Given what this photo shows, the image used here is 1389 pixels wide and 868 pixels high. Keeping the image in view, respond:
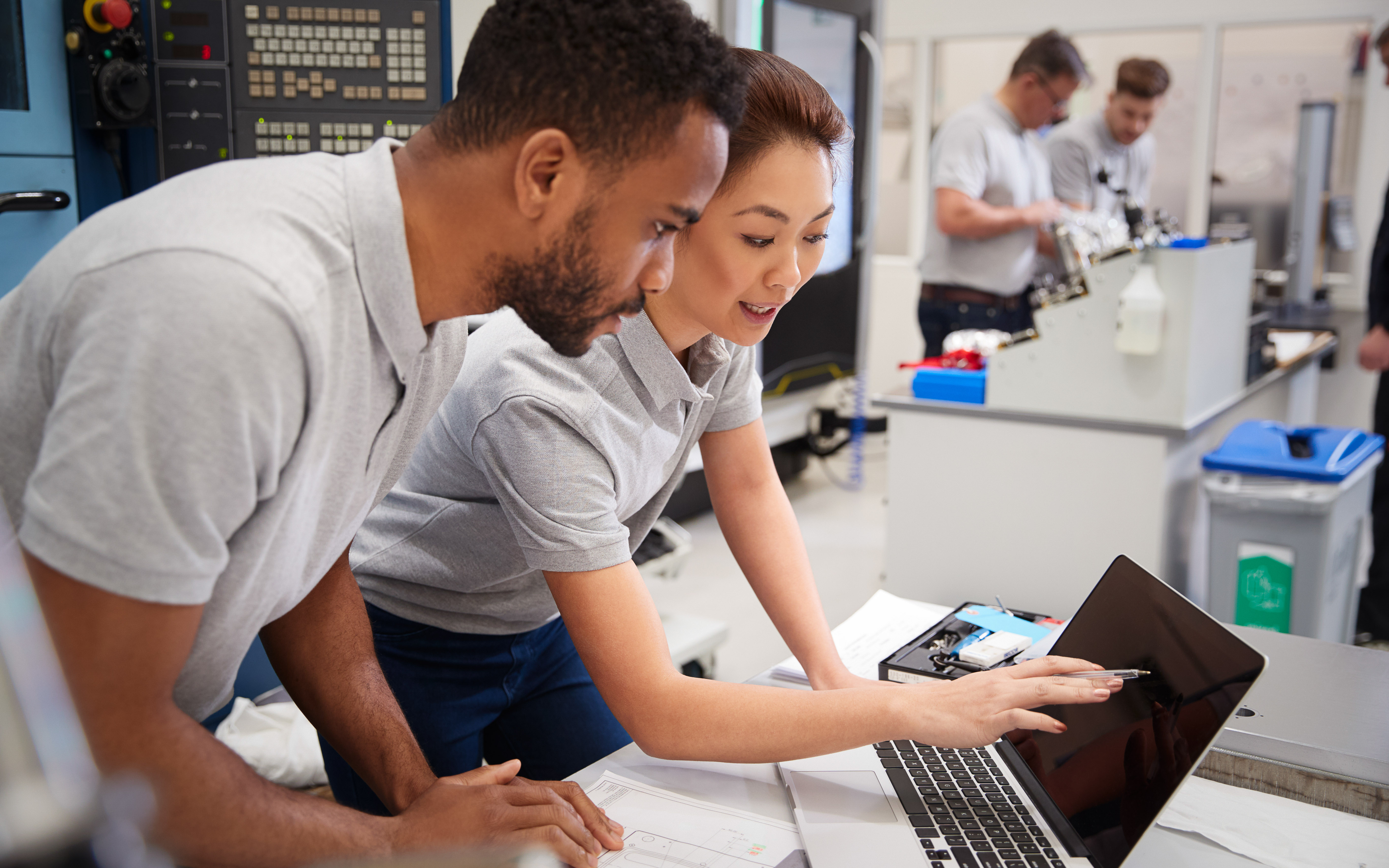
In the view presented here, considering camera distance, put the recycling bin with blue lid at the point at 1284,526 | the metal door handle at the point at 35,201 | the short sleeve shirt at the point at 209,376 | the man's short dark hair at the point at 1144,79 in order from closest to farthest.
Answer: the short sleeve shirt at the point at 209,376 → the metal door handle at the point at 35,201 → the recycling bin with blue lid at the point at 1284,526 → the man's short dark hair at the point at 1144,79

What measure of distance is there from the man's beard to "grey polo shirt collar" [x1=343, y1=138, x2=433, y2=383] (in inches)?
2.7

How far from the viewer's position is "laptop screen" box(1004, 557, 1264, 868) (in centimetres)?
79

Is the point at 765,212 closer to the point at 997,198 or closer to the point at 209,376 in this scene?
the point at 209,376

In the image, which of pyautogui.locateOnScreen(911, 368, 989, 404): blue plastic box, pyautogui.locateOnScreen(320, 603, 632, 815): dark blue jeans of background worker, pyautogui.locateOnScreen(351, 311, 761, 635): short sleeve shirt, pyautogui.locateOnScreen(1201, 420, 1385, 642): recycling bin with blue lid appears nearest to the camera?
pyautogui.locateOnScreen(351, 311, 761, 635): short sleeve shirt

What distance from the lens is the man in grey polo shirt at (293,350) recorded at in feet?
1.98

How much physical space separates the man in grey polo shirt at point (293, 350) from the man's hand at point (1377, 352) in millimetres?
2769

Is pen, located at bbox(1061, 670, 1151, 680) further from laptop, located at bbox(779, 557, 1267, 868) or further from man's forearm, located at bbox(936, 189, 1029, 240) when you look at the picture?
man's forearm, located at bbox(936, 189, 1029, 240)

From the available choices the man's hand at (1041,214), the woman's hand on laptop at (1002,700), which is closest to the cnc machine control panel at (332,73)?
the woman's hand on laptop at (1002,700)

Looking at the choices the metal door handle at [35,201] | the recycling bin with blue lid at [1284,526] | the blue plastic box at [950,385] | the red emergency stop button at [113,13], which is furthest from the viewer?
the blue plastic box at [950,385]

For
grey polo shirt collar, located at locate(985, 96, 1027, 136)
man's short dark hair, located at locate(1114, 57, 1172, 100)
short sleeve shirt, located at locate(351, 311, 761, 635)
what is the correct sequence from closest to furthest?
short sleeve shirt, located at locate(351, 311, 761, 635)
grey polo shirt collar, located at locate(985, 96, 1027, 136)
man's short dark hair, located at locate(1114, 57, 1172, 100)

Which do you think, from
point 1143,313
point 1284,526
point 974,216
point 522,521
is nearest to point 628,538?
point 522,521

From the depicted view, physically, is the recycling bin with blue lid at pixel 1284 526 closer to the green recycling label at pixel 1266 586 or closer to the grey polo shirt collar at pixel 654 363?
the green recycling label at pixel 1266 586

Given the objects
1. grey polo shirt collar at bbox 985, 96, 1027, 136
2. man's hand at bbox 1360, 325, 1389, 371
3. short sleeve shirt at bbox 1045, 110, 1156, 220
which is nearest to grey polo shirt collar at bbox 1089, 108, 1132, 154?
short sleeve shirt at bbox 1045, 110, 1156, 220

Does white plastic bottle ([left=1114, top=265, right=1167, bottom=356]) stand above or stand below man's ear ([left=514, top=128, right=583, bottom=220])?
below
